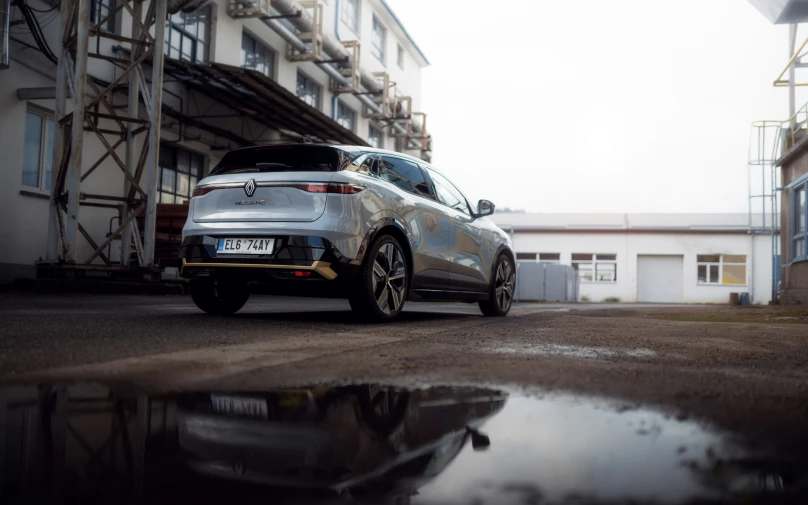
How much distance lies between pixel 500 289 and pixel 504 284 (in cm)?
19

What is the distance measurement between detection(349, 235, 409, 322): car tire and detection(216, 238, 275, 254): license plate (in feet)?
2.65

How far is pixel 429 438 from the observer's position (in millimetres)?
1962

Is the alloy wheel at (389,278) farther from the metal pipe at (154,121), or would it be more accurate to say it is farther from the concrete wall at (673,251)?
the concrete wall at (673,251)

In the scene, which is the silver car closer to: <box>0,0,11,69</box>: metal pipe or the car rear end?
the car rear end

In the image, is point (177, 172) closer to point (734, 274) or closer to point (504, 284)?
point (504, 284)

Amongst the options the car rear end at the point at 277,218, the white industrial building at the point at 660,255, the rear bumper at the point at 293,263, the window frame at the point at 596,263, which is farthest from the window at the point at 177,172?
the window frame at the point at 596,263

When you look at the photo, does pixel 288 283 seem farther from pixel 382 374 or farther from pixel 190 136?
pixel 190 136

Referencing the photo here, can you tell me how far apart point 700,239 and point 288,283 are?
35.7 metres

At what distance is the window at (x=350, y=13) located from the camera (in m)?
26.2

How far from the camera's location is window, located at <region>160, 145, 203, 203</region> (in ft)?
55.9

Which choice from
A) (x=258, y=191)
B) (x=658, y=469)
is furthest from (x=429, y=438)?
(x=258, y=191)

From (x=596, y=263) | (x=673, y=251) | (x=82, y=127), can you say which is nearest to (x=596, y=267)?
(x=596, y=263)

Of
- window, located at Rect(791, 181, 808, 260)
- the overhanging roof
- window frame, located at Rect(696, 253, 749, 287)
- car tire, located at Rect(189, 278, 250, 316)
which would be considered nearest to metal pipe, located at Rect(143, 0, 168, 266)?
the overhanging roof

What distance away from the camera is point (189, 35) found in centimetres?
1725
